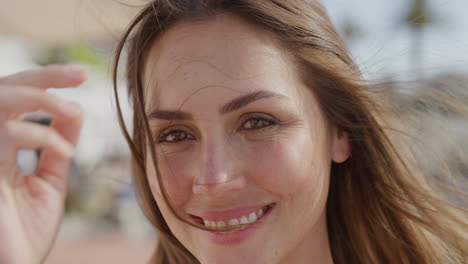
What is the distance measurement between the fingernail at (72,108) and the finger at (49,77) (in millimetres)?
58

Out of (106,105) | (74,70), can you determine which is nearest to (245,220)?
(74,70)

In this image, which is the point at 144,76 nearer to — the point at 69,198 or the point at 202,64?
the point at 202,64

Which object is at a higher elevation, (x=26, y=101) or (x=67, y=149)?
(x=26, y=101)

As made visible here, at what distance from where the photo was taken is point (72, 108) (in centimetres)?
164

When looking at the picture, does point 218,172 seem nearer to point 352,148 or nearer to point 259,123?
point 259,123

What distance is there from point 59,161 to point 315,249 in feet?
3.56

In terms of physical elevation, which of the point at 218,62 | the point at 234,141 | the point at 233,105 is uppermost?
the point at 218,62

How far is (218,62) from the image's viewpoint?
189 cm

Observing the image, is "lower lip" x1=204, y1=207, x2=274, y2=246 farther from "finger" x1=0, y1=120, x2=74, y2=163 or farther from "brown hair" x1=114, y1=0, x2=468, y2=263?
"finger" x1=0, y1=120, x2=74, y2=163

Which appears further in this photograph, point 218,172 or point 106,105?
point 106,105

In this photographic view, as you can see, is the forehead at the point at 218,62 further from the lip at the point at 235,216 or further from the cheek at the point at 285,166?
the lip at the point at 235,216

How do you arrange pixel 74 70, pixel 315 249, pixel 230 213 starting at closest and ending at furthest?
1. pixel 74 70
2. pixel 230 213
3. pixel 315 249

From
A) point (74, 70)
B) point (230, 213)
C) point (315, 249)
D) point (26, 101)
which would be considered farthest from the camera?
point (315, 249)

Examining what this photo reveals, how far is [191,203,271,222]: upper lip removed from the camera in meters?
1.91
